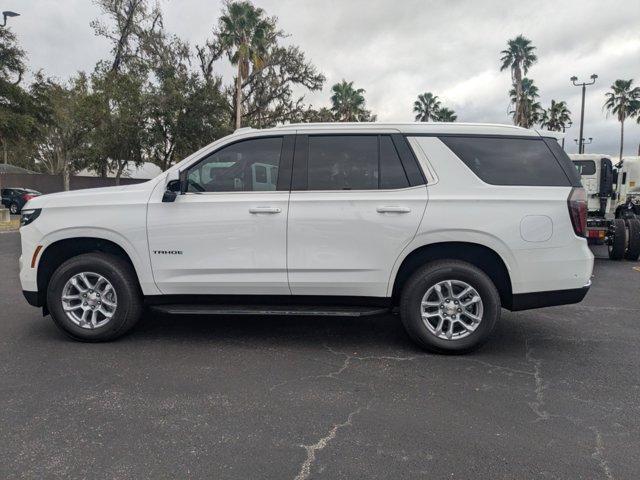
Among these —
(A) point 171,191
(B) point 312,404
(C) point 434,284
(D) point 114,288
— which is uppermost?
(A) point 171,191

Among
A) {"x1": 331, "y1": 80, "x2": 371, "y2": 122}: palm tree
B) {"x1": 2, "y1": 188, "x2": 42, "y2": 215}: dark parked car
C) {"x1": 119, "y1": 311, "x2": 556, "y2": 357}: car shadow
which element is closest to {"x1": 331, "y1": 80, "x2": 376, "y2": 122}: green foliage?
{"x1": 331, "y1": 80, "x2": 371, "y2": 122}: palm tree

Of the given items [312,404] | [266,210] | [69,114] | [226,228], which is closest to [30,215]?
[226,228]

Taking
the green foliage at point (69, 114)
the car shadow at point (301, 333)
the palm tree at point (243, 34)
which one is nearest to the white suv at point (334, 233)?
the car shadow at point (301, 333)

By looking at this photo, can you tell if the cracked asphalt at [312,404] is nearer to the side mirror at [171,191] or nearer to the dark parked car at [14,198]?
the side mirror at [171,191]

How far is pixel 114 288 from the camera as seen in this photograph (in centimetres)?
431

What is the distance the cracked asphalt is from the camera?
2602 millimetres

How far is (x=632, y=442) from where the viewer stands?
2.83 m

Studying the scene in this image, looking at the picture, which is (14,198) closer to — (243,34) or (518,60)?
(243,34)

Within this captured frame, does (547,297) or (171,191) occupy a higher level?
(171,191)

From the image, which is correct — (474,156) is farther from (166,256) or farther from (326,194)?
(166,256)

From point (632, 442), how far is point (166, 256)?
12.0 ft

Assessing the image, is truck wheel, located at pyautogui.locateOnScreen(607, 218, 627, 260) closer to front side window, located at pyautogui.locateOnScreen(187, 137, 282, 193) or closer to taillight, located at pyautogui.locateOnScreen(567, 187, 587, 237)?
taillight, located at pyautogui.locateOnScreen(567, 187, 587, 237)

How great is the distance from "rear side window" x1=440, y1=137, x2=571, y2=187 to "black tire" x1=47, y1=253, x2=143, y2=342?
10.1ft

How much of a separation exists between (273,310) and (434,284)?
4.64 feet
